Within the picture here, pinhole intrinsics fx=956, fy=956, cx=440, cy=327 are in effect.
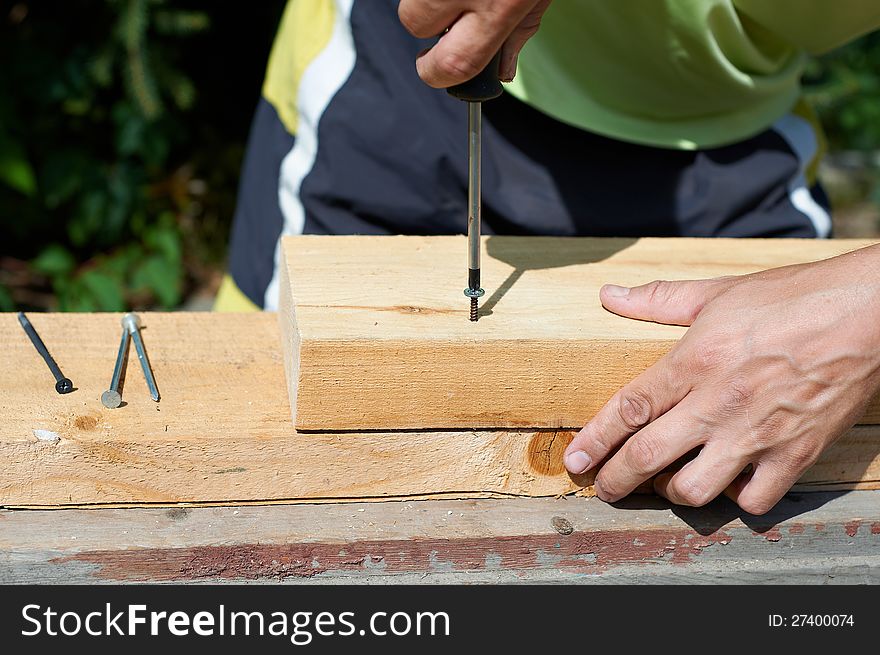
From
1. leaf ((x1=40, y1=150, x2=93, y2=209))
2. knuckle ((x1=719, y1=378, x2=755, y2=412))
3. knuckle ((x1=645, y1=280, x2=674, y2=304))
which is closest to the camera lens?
knuckle ((x1=719, y1=378, x2=755, y2=412))

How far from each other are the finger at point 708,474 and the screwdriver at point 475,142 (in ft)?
1.00

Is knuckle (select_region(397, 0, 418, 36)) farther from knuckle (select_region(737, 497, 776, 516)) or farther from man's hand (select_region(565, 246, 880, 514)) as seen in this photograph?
knuckle (select_region(737, 497, 776, 516))

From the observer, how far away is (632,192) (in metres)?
1.54

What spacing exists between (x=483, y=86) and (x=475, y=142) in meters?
0.10

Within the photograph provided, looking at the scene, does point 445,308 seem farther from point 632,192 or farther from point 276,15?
point 276,15

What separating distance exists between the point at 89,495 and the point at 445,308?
1.53 feet

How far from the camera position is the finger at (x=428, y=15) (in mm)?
955

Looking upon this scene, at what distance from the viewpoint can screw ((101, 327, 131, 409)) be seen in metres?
1.11

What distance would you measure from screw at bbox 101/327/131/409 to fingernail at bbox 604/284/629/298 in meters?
0.60

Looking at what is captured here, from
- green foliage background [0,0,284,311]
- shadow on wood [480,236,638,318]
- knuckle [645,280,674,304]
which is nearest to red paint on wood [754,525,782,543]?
knuckle [645,280,674,304]

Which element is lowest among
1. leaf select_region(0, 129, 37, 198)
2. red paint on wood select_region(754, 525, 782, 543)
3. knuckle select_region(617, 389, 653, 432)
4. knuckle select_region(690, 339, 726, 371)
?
leaf select_region(0, 129, 37, 198)

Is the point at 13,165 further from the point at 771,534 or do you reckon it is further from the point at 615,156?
the point at 771,534

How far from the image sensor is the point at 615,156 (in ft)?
5.04

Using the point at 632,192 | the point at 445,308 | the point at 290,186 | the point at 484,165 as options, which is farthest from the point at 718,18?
the point at 290,186
